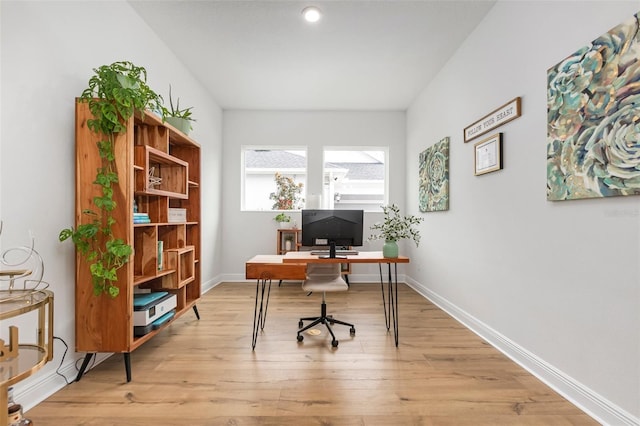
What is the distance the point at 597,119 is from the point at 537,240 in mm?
807

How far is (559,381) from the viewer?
5.95ft

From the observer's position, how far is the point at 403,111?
195 inches

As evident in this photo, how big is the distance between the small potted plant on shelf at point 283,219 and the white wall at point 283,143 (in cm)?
11

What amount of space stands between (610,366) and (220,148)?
15.9 feet

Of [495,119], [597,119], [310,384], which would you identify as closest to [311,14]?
[495,119]

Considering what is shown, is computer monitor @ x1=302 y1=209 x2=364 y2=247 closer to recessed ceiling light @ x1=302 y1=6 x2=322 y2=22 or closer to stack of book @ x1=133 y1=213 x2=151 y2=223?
stack of book @ x1=133 y1=213 x2=151 y2=223

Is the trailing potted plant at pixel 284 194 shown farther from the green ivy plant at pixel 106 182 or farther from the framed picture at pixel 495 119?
the green ivy plant at pixel 106 182

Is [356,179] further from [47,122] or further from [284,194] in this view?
[47,122]

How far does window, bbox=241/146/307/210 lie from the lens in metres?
5.07

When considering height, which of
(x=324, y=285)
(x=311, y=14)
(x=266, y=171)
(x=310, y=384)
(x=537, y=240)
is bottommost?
(x=310, y=384)

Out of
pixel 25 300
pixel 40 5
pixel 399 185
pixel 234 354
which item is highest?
pixel 40 5

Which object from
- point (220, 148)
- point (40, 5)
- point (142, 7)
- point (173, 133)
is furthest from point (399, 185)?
point (40, 5)

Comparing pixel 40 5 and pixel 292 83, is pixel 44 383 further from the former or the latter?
pixel 292 83

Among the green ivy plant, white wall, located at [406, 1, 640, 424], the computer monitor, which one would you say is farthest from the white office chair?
the green ivy plant
